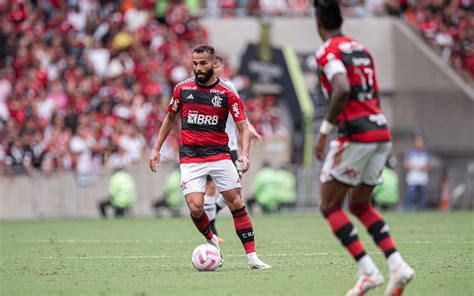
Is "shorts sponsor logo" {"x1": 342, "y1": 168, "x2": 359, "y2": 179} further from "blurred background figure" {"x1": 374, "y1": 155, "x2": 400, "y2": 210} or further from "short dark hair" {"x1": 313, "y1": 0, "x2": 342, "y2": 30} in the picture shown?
"blurred background figure" {"x1": 374, "y1": 155, "x2": 400, "y2": 210}

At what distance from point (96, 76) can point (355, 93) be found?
20960mm

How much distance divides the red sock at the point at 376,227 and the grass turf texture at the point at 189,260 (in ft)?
→ 1.86

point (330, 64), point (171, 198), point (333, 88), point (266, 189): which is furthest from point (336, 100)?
point (266, 189)

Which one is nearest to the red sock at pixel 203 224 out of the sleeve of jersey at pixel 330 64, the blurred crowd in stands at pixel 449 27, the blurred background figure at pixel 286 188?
the sleeve of jersey at pixel 330 64

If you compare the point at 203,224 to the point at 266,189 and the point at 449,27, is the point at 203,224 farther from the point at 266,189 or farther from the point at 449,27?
the point at 449,27

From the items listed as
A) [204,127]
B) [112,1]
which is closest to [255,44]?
[112,1]

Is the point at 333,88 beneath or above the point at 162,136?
above

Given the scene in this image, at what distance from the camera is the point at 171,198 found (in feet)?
90.6

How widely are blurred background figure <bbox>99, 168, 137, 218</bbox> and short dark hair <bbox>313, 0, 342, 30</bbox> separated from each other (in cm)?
1771

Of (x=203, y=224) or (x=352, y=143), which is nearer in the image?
(x=352, y=143)

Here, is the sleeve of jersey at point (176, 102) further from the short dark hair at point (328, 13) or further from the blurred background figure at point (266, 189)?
the blurred background figure at point (266, 189)

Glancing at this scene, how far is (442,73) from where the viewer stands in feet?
113

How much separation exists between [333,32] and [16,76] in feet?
68.4

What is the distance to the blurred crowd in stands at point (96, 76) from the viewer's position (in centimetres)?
2784
